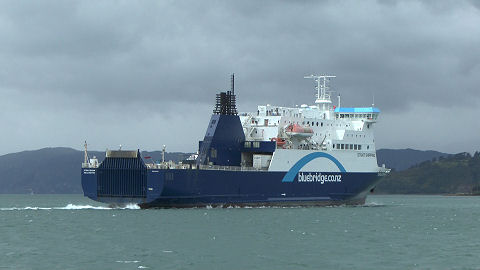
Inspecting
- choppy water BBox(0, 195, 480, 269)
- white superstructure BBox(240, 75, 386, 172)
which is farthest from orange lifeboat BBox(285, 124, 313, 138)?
choppy water BBox(0, 195, 480, 269)

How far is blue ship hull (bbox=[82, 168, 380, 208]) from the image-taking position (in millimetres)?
59875

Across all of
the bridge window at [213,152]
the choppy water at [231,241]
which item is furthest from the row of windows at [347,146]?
the choppy water at [231,241]

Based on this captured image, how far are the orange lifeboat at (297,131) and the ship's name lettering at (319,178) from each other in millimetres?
3150

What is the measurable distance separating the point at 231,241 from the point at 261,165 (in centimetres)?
2745

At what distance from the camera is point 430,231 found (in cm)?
4781

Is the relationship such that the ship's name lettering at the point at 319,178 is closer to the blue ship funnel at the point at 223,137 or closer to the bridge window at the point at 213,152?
the blue ship funnel at the point at 223,137

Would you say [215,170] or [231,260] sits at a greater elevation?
[215,170]

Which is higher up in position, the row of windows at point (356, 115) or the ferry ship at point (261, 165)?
the row of windows at point (356, 115)

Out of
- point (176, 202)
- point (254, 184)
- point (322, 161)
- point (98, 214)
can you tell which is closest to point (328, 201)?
point (322, 161)

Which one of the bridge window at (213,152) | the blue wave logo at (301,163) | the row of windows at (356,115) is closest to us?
the bridge window at (213,152)

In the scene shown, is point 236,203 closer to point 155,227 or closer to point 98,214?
point 98,214

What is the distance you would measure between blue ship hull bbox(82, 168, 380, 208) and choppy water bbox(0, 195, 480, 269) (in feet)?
5.49

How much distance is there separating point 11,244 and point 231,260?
38.9 ft

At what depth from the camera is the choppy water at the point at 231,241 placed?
33375 mm
